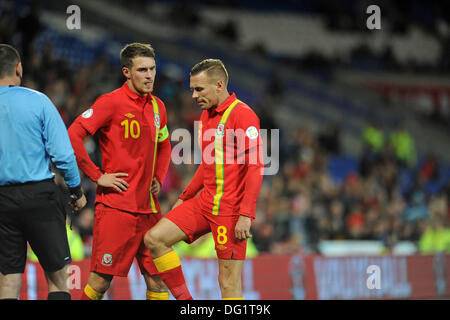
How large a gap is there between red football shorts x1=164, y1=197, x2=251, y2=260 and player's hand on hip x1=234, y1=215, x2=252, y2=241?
127 mm

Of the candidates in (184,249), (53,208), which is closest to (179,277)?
(53,208)

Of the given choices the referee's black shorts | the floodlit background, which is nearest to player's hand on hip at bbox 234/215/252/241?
the referee's black shorts

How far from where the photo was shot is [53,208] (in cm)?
553

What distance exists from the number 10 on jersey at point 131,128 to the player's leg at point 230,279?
1.35m

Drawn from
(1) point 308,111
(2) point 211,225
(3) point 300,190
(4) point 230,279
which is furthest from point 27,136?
(1) point 308,111

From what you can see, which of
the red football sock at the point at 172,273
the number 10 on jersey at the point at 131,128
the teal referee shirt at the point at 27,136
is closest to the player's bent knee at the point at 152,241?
the red football sock at the point at 172,273

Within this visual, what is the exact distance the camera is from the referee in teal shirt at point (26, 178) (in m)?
5.44

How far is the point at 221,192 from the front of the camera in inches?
238

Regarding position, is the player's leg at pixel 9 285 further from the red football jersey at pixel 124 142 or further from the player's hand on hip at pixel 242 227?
the player's hand on hip at pixel 242 227

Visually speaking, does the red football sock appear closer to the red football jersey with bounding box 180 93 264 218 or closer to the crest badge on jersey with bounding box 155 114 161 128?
the red football jersey with bounding box 180 93 264 218

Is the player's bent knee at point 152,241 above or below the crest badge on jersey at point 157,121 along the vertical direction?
below

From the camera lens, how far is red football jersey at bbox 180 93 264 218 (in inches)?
232

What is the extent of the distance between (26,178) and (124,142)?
1016mm
